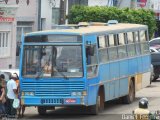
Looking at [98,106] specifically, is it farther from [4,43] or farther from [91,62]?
[4,43]

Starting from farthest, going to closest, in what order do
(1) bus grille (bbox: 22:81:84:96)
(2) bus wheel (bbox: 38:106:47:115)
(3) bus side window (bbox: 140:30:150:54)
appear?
(3) bus side window (bbox: 140:30:150:54), (2) bus wheel (bbox: 38:106:47:115), (1) bus grille (bbox: 22:81:84:96)

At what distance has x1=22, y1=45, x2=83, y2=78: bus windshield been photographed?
2125 centimetres

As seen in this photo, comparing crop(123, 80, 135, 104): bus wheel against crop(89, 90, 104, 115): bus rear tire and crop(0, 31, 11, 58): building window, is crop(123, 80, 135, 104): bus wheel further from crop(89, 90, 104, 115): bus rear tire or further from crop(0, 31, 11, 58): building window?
crop(0, 31, 11, 58): building window

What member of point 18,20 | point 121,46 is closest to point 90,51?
point 121,46

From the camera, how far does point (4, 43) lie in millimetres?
39000

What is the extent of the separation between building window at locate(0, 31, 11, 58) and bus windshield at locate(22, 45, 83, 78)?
1690cm

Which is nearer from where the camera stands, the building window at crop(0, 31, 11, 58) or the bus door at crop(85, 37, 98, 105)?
the bus door at crop(85, 37, 98, 105)

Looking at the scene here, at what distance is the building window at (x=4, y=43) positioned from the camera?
38.6 meters

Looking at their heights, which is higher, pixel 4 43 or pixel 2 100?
pixel 4 43

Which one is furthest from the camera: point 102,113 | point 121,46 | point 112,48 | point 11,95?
Answer: point 121,46

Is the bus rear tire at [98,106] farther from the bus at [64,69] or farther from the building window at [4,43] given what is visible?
the building window at [4,43]

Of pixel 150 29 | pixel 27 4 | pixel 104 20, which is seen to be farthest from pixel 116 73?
pixel 150 29

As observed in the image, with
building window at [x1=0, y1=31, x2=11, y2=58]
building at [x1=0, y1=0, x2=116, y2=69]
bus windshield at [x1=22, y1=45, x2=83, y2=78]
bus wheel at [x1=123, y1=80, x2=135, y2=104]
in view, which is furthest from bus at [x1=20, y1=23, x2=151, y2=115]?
building window at [x1=0, y1=31, x2=11, y2=58]

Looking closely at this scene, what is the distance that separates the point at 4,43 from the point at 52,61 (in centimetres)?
1802
